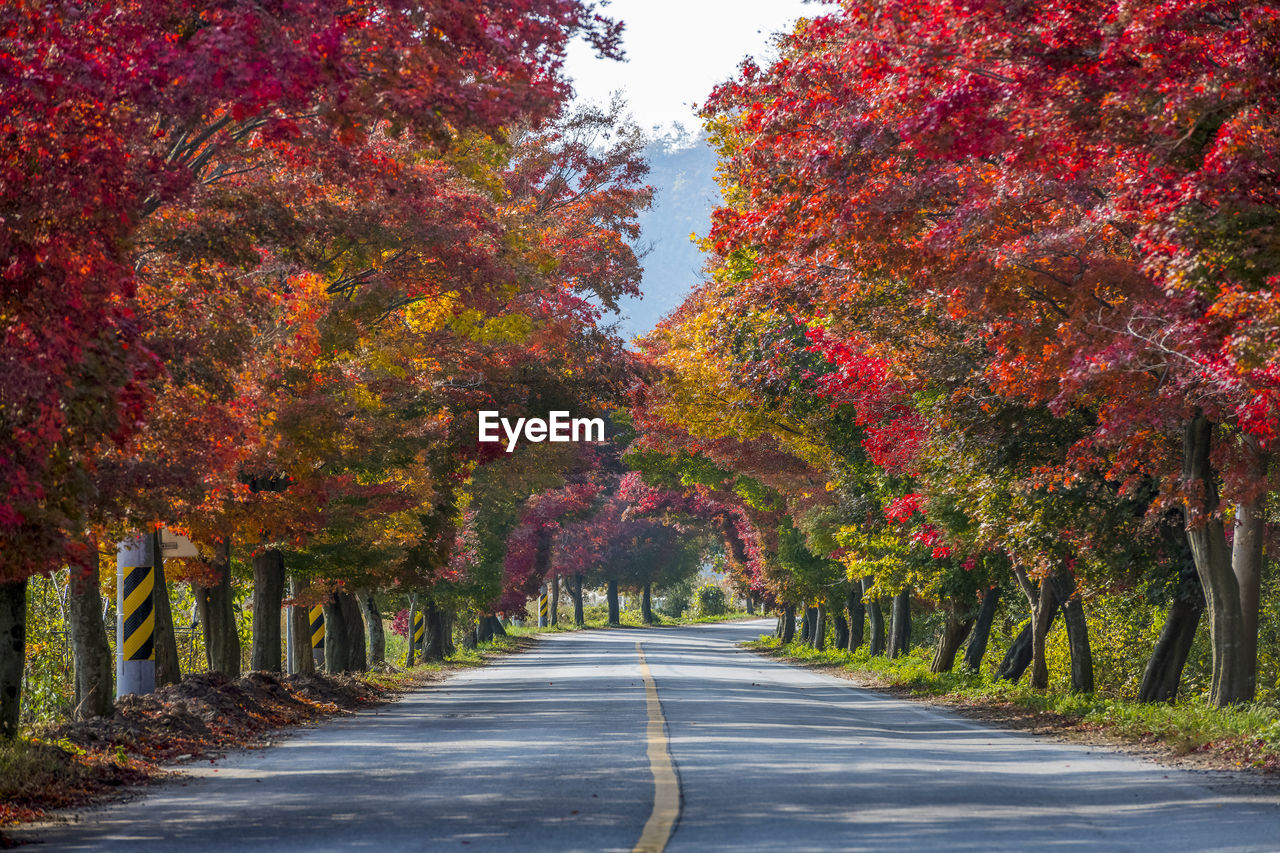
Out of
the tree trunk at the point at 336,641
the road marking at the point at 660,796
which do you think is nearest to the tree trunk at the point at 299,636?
the tree trunk at the point at 336,641

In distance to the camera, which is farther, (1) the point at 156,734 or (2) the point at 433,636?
(2) the point at 433,636

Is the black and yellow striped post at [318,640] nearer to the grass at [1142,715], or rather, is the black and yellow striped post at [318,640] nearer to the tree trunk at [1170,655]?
the grass at [1142,715]

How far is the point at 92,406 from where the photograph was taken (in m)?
8.59

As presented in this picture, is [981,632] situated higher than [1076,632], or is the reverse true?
[1076,632]

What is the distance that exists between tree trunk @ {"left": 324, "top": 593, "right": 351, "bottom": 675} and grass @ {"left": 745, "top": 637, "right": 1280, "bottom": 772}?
1208cm

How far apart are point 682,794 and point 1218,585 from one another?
921cm

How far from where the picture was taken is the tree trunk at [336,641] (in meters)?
32.0

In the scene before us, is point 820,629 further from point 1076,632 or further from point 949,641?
point 1076,632

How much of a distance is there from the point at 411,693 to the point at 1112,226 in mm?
18541

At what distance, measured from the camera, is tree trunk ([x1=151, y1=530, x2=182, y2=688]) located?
18031 millimetres

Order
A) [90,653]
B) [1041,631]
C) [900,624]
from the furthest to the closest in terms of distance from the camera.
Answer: [900,624], [1041,631], [90,653]

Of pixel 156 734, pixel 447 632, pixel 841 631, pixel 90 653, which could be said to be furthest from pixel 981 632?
pixel 447 632

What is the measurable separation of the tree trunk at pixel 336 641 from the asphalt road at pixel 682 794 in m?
14.0

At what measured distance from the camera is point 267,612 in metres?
24.2
